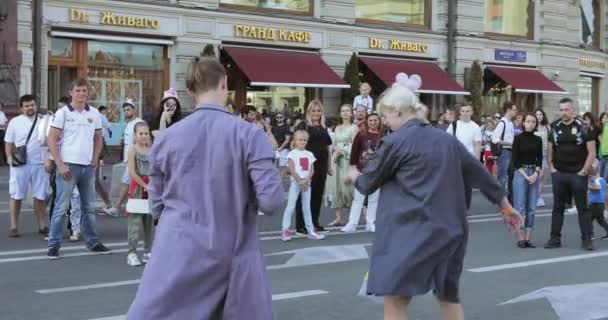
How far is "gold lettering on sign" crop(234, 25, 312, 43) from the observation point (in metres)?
24.7

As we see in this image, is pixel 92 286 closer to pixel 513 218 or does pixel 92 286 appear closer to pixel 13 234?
pixel 13 234

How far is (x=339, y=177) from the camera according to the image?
13023 millimetres

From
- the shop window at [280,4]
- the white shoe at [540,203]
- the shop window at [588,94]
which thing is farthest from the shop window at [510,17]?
the white shoe at [540,203]

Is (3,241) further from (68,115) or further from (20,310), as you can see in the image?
(20,310)

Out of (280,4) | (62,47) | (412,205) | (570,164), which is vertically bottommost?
(412,205)

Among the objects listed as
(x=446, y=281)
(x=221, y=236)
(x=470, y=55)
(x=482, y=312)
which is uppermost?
(x=470, y=55)

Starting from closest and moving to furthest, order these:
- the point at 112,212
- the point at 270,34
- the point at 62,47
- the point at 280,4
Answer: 1. the point at 112,212
2. the point at 62,47
3. the point at 270,34
4. the point at 280,4

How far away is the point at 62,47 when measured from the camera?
2194 cm

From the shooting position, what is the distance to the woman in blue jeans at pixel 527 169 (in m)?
11.2

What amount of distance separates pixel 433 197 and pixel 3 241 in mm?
7164

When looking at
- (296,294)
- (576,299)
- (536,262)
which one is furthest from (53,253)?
(576,299)

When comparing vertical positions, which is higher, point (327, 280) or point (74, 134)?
point (74, 134)

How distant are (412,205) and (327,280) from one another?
3361 mm

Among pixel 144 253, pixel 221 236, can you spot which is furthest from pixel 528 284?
pixel 221 236
